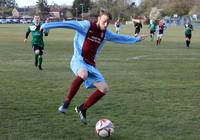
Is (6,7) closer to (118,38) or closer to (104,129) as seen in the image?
(118,38)

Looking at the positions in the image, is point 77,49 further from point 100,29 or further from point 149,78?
point 149,78

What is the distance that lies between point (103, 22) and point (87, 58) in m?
0.74

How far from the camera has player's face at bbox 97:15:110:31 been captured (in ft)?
26.9

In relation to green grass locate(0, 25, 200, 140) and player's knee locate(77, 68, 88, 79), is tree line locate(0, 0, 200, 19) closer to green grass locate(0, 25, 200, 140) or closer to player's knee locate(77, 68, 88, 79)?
green grass locate(0, 25, 200, 140)

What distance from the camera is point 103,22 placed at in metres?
8.29

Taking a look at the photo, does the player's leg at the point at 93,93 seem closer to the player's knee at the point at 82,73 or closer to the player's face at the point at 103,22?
the player's knee at the point at 82,73

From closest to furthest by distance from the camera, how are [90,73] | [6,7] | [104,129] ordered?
[104,129] → [90,73] → [6,7]

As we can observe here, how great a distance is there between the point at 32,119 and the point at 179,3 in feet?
368

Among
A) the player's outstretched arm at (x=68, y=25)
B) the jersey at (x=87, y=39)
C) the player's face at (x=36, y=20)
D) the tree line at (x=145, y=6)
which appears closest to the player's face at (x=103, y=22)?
the jersey at (x=87, y=39)

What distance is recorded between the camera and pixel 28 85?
1295 centimetres

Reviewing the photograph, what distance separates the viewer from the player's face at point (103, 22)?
821 cm

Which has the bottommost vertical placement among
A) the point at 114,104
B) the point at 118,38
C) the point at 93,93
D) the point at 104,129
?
the point at 114,104

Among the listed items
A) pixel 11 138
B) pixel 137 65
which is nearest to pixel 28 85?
pixel 11 138

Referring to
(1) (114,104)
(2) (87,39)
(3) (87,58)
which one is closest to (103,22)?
(2) (87,39)
